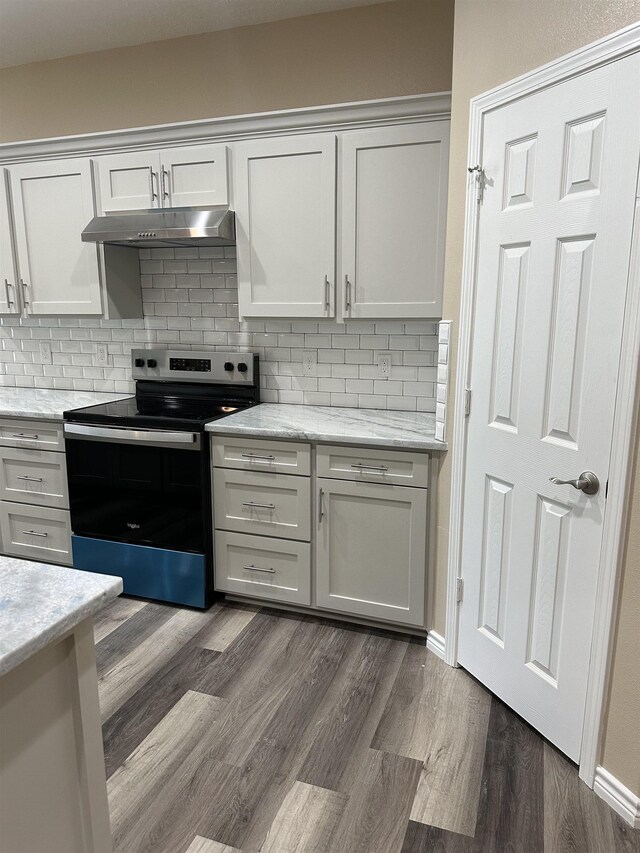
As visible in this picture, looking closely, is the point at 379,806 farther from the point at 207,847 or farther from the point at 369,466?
the point at 369,466

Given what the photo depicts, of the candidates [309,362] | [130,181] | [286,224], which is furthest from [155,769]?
[130,181]

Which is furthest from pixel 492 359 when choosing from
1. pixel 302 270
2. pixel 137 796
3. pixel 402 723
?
pixel 137 796

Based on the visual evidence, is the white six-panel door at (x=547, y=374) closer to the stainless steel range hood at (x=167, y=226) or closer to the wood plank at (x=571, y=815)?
the wood plank at (x=571, y=815)

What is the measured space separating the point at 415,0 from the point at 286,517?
93.7 inches

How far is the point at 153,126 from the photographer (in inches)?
117

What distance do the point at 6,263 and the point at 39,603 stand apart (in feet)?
9.68

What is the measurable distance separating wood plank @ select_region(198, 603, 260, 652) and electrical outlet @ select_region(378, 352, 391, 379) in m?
1.34

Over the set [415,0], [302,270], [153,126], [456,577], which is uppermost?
[415,0]

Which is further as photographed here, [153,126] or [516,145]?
[153,126]

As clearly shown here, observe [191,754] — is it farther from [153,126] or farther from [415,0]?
[415,0]

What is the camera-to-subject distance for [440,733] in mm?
2102

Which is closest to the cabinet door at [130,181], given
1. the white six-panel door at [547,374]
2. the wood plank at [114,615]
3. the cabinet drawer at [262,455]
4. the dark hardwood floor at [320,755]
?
the cabinet drawer at [262,455]

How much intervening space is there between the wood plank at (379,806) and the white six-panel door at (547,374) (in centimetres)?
52

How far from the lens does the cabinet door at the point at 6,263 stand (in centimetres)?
333
